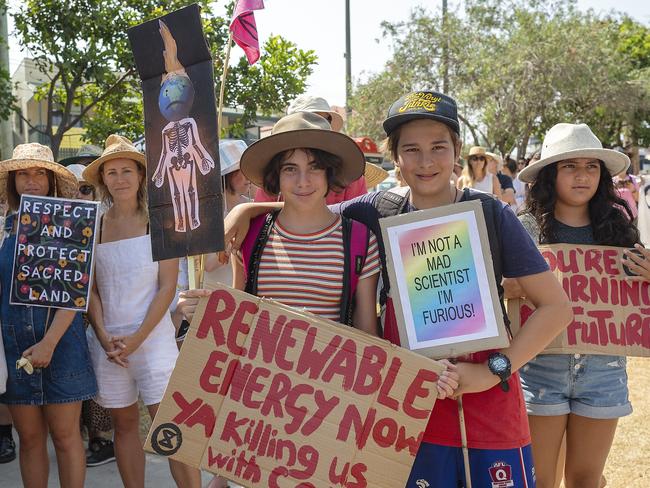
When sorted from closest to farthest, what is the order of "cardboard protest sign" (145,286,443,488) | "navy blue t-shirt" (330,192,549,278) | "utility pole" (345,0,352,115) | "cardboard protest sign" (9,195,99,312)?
"cardboard protest sign" (145,286,443,488), "navy blue t-shirt" (330,192,549,278), "cardboard protest sign" (9,195,99,312), "utility pole" (345,0,352,115)

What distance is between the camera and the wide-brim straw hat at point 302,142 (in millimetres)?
2496

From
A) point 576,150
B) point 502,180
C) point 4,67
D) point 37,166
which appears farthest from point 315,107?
Answer: point 502,180

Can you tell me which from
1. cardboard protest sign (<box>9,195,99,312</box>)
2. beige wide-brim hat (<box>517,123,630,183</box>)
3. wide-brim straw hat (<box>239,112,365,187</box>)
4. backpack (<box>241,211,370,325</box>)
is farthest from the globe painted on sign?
beige wide-brim hat (<box>517,123,630,183</box>)

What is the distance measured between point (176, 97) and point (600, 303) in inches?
78.5

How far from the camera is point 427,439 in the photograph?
7.62 ft

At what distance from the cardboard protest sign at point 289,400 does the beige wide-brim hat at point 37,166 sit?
1810mm

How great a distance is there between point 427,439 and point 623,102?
85.2 feet

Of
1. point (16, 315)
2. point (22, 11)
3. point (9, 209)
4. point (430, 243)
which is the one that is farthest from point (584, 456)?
point (22, 11)

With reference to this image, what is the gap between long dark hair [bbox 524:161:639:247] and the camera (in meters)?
3.11

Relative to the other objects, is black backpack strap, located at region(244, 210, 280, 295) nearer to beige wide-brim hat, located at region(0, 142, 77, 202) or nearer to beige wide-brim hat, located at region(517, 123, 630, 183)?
beige wide-brim hat, located at region(517, 123, 630, 183)

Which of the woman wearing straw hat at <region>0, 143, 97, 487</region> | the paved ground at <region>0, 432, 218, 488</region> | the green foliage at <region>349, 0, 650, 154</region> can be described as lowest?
the paved ground at <region>0, 432, 218, 488</region>

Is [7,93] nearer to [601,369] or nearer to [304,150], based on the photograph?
[304,150]

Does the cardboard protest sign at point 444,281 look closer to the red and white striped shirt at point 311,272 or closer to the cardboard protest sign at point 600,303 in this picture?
the red and white striped shirt at point 311,272

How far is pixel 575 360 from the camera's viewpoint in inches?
119
